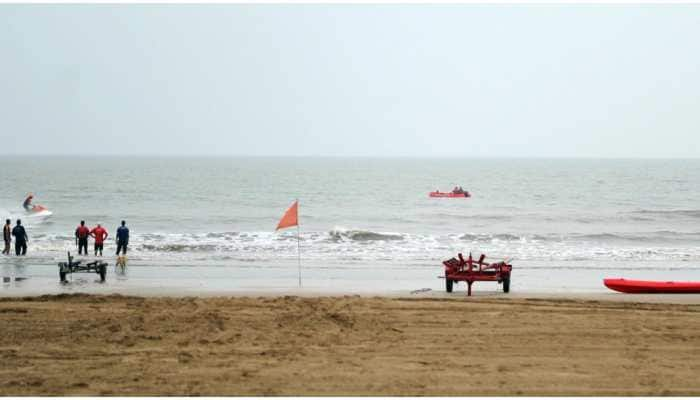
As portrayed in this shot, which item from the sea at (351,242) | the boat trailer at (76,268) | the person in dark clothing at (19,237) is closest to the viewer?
the boat trailer at (76,268)

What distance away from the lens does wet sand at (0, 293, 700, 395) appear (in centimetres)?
827

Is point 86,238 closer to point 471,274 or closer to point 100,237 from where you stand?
point 100,237

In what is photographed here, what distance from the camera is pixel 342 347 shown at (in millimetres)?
10086

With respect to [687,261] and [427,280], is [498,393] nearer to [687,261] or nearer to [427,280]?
[427,280]

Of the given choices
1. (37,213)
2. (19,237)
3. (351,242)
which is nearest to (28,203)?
(37,213)

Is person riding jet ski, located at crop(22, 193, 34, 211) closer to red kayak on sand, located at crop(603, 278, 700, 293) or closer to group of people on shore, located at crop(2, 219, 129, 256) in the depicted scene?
group of people on shore, located at crop(2, 219, 129, 256)

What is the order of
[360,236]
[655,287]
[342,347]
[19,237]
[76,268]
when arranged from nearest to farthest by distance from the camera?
1. [342,347]
2. [655,287]
3. [76,268]
4. [19,237]
5. [360,236]

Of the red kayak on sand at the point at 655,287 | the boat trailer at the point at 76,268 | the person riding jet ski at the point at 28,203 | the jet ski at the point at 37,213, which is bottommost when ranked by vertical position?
the red kayak on sand at the point at 655,287

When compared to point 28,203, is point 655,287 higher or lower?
lower

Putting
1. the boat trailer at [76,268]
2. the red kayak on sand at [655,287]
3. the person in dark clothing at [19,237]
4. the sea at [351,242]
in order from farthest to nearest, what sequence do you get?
the person in dark clothing at [19,237] < the sea at [351,242] < the boat trailer at [76,268] < the red kayak on sand at [655,287]

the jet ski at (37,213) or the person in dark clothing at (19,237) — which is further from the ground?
the jet ski at (37,213)

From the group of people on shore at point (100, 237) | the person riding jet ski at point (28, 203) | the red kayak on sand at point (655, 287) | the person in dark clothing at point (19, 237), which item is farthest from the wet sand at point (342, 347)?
the person riding jet ski at point (28, 203)

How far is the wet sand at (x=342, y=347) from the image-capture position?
326 inches

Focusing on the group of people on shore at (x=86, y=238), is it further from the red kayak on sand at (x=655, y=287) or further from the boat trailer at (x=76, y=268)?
the red kayak on sand at (x=655, y=287)
